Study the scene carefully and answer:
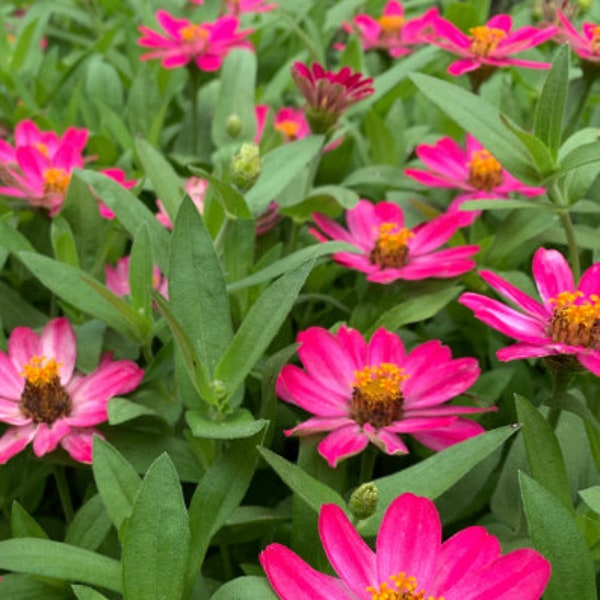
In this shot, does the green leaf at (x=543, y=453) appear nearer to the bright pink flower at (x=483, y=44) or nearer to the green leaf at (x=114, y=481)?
the green leaf at (x=114, y=481)

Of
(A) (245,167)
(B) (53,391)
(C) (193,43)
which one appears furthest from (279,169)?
(C) (193,43)

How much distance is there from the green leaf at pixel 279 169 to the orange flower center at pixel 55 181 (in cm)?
21

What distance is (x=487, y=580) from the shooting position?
0.58m

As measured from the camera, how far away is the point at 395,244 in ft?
3.24

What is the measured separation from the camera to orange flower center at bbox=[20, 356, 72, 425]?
0.80m

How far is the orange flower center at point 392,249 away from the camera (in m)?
0.99

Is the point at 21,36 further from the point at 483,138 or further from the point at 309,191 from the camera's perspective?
the point at 483,138

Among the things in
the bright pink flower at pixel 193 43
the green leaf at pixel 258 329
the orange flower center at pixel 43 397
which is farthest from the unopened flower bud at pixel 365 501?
the bright pink flower at pixel 193 43

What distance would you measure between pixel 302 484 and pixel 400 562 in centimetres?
9

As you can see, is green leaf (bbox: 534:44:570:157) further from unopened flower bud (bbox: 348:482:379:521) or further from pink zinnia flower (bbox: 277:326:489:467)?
unopened flower bud (bbox: 348:482:379:521)

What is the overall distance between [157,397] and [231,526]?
142mm

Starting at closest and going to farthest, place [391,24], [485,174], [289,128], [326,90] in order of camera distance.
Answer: [326,90] → [485,174] → [289,128] → [391,24]

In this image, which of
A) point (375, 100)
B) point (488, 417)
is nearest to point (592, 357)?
point (488, 417)

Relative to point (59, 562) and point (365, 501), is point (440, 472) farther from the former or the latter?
point (59, 562)
